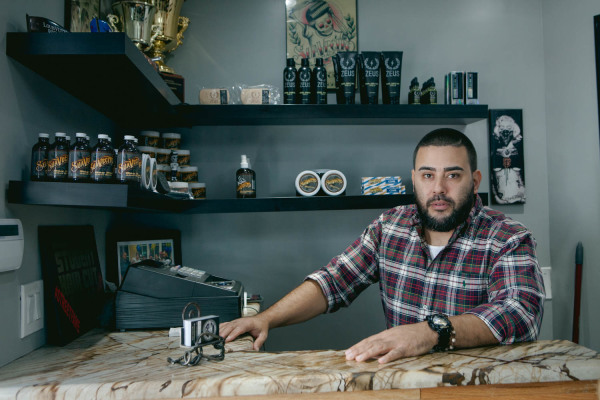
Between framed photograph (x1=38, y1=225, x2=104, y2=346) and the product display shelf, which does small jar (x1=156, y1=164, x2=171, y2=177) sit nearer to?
the product display shelf

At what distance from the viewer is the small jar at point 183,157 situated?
7.43ft

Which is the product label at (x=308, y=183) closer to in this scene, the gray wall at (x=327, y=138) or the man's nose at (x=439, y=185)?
the gray wall at (x=327, y=138)

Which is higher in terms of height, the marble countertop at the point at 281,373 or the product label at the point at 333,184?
the product label at the point at 333,184

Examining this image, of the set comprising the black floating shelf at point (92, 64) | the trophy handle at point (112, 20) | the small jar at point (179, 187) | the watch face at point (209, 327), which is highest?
the trophy handle at point (112, 20)

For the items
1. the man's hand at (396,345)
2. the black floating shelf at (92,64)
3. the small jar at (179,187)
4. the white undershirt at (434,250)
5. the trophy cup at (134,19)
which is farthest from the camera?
the small jar at (179,187)

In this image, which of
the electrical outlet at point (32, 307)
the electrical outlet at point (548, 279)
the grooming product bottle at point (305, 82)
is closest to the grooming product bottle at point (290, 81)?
the grooming product bottle at point (305, 82)

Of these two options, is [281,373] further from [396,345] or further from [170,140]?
[170,140]

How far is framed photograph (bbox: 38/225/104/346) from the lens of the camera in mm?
1468

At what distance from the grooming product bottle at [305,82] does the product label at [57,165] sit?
3.77ft

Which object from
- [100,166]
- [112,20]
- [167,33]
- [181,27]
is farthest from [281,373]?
[181,27]

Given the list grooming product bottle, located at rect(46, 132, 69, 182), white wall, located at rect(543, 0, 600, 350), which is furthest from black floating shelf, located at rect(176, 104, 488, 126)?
grooming product bottle, located at rect(46, 132, 69, 182)

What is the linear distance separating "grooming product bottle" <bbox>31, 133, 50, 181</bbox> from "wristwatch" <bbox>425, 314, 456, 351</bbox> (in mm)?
1144

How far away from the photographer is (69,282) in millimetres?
1572

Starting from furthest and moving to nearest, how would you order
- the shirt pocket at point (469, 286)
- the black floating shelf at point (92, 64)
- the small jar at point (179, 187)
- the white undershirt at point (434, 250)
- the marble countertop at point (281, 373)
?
the small jar at point (179, 187)
the white undershirt at point (434, 250)
the shirt pocket at point (469, 286)
the black floating shelf at point (92, 64)
the marble countertop at point (281, 373)
